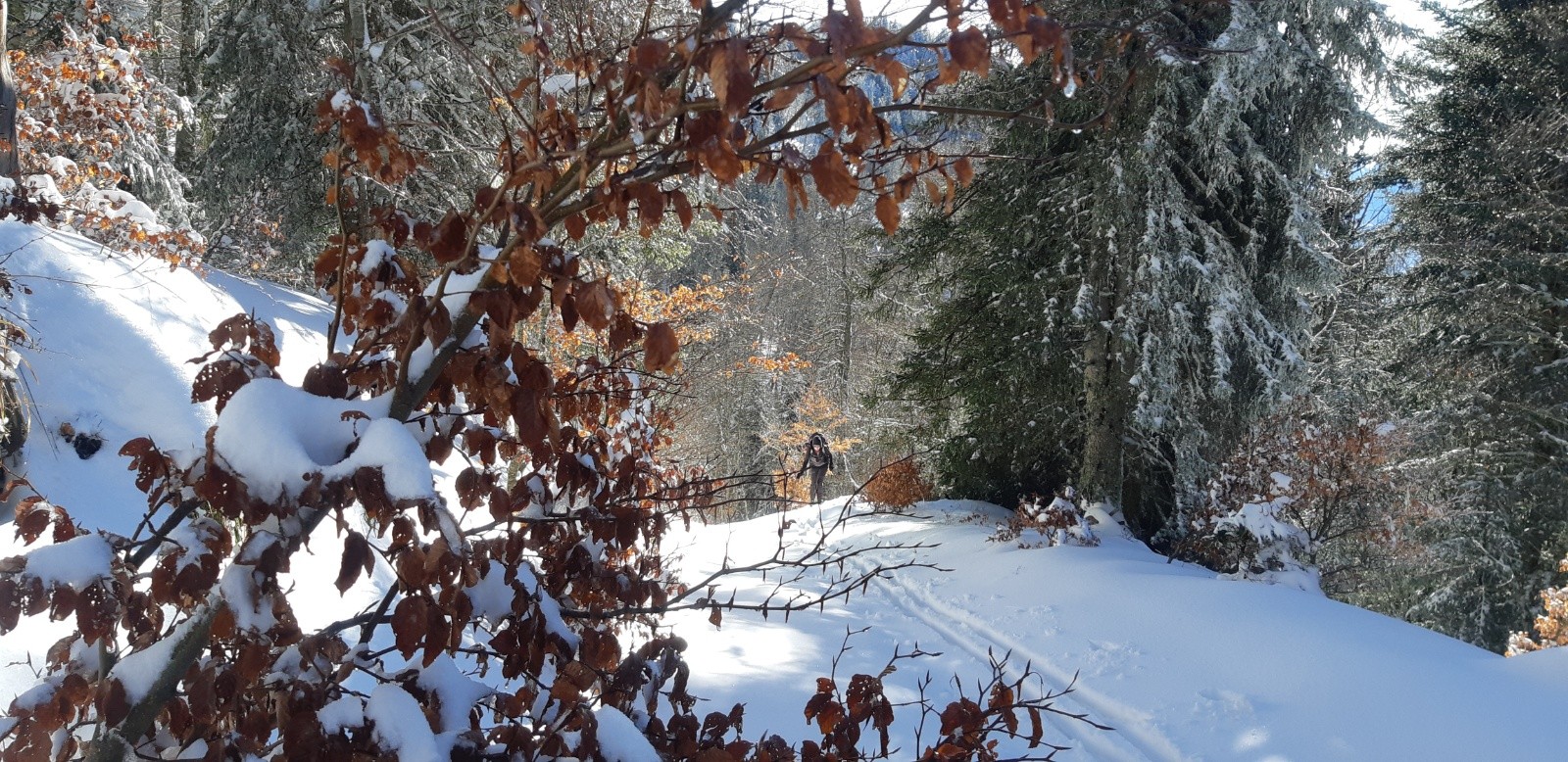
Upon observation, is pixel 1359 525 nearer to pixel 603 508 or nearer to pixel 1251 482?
pixel 1251 482

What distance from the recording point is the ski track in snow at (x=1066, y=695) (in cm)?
445

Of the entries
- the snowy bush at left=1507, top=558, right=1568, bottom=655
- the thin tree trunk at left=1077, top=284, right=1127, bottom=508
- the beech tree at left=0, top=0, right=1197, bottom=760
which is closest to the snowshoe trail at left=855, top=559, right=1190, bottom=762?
the beech tree at left=0, top=0, right=1197, bottom=760

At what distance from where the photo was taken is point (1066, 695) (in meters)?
5.59

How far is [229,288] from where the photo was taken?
839 centimetres

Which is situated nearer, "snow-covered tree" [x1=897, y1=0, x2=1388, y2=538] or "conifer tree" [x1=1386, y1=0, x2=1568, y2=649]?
"snow-covered tree" [x1=897, y1=0, x2=1388, y2=538]

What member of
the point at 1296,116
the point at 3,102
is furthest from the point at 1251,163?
the point at 3,102

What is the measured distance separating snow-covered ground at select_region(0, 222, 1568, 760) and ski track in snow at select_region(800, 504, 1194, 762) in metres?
0.02

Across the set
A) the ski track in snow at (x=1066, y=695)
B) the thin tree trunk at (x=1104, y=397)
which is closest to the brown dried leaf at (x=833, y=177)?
the ski track in snow at (x=1066, y=695)

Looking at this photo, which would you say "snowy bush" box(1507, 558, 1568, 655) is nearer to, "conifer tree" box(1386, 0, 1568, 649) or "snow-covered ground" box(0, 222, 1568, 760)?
"conifer tree" box(1386, 0, 1568, 649)

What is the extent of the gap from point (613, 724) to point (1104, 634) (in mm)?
5434

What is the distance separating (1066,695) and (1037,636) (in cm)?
79

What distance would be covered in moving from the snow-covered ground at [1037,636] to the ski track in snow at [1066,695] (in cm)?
2

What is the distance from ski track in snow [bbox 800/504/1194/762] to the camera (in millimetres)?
4449

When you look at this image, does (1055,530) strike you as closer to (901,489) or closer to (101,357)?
(901,489)
